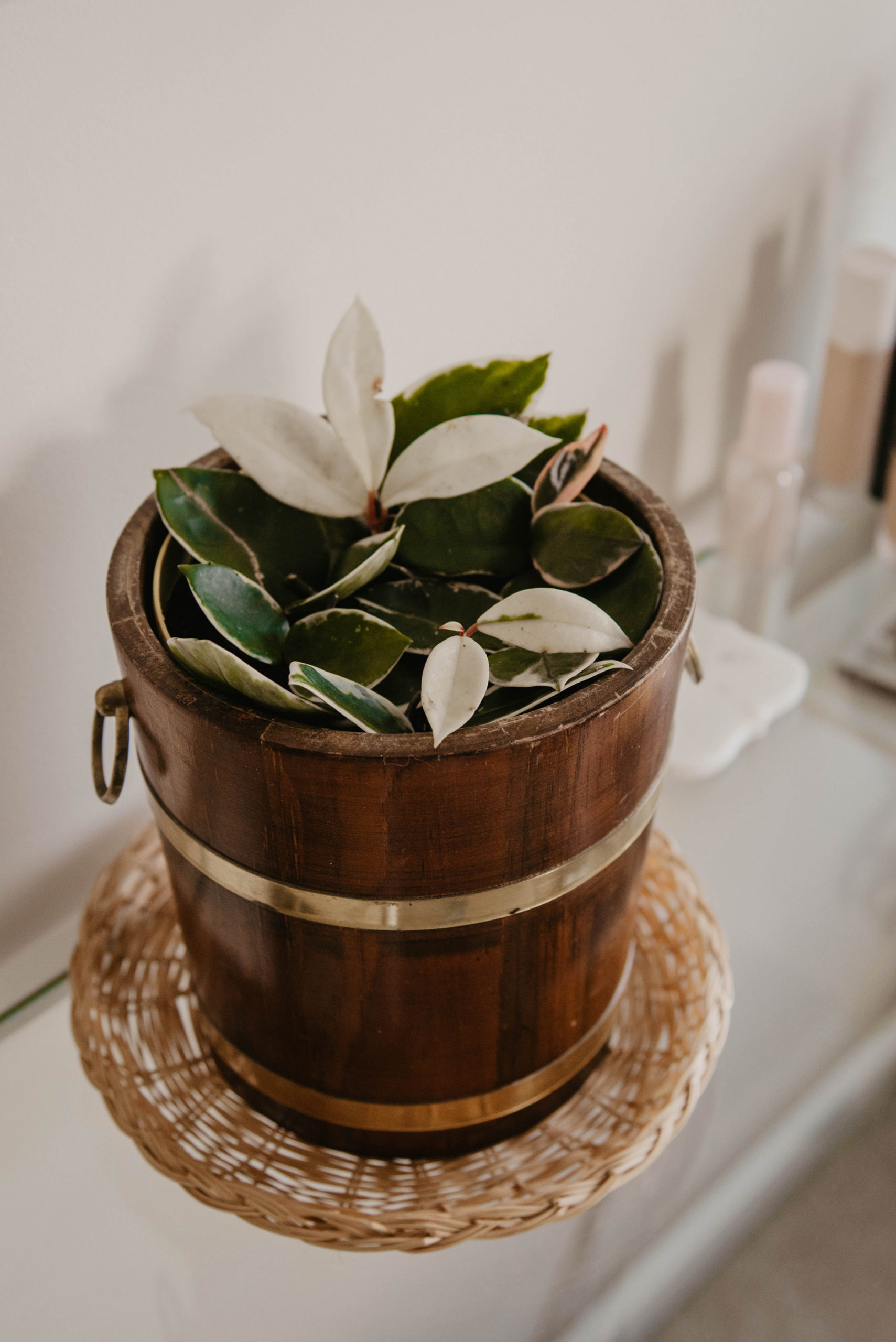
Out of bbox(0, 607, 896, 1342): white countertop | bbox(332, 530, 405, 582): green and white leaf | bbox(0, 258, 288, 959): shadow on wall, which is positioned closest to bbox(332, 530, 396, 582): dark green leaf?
bbox(332, 530, 405, 582): green and white leaf

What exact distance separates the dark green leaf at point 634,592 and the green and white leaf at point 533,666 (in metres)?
0.03

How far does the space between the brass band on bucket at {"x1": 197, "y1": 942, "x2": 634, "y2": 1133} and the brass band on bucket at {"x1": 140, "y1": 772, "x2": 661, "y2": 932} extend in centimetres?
9

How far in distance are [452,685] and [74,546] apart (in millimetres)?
215

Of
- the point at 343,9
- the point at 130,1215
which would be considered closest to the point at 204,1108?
the point at 130,1215

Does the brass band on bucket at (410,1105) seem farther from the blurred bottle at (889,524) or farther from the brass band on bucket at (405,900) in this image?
the blurred bottle at (889,524)

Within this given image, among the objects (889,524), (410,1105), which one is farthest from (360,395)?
(889,524)

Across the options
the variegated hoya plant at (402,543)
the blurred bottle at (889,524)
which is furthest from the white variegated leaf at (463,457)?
the blurred bottle at (889,524)

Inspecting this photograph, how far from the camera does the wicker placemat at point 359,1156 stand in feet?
1.25

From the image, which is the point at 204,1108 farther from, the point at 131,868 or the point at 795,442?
the point at 795,442

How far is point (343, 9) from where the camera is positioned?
0.43m

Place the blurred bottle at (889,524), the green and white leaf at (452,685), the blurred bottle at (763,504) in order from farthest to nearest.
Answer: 1. the blurred bottle at (889,524)
2. the blurred bottle at (763,504)
3. the green and white leaf at (452,685)

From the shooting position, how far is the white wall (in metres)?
0.39

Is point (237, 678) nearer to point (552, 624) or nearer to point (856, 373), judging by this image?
point (552, 624)

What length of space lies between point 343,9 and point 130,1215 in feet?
1.57
